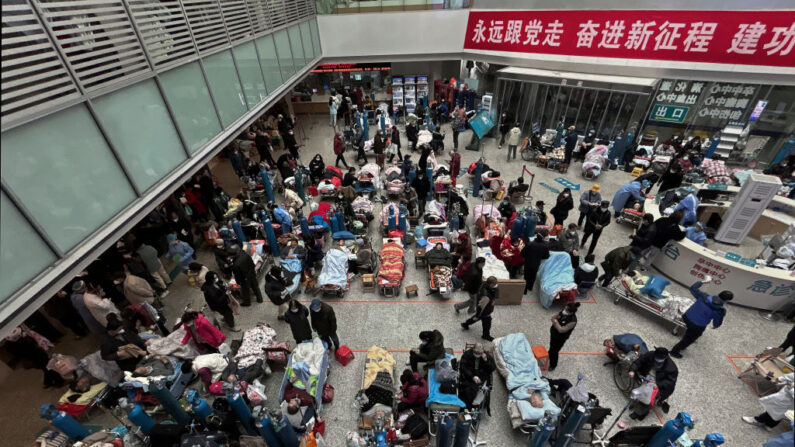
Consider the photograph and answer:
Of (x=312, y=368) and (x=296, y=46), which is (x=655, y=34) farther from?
(x=312, y=368)

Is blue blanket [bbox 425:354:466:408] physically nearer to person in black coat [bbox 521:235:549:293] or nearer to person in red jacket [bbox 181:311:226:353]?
person in black coat [bbox 521:235:549:293]

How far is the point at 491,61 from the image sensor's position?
1803 cm

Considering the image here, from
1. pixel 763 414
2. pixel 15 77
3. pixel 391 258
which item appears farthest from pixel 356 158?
pixel 763 414

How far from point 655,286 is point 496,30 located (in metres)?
15.1

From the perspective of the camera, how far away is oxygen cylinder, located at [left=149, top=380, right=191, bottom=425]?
5.63 m

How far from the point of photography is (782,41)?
11.5 metres

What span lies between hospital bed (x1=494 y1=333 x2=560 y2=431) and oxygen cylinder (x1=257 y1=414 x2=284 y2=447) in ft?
13.7

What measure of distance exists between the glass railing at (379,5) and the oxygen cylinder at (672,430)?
2010 cm

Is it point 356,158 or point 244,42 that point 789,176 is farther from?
point 244,42

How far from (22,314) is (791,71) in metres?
21.7

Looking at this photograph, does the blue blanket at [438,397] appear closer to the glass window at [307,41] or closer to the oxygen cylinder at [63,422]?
the oxygen cylinder at [63,422]

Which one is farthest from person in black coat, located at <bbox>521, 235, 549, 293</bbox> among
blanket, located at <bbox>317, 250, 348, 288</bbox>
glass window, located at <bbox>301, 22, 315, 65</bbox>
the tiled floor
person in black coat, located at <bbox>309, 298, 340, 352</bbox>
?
glass window, located at <bbox>301, 22, 315, 65</bbox>

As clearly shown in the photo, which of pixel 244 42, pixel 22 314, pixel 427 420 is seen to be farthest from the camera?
pixel 244 42

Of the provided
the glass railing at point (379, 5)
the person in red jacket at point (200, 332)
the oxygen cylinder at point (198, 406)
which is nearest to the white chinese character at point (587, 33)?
the glass railing at point (379, 5)
